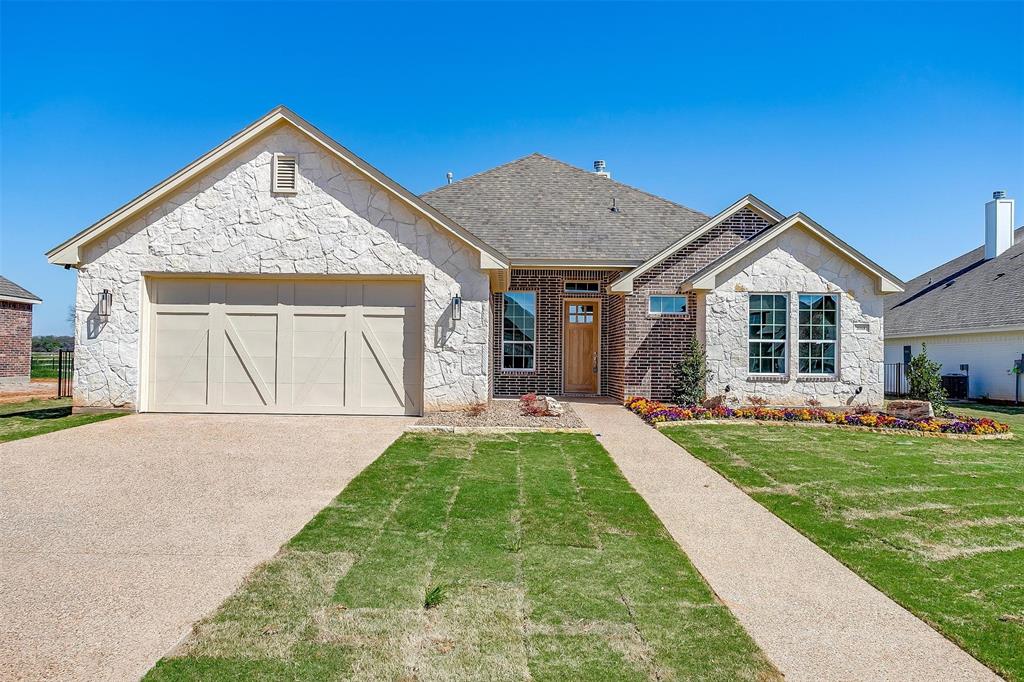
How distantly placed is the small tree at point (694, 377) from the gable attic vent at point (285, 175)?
31.1 ft

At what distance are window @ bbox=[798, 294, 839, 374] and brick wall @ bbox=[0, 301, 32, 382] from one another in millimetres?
27164

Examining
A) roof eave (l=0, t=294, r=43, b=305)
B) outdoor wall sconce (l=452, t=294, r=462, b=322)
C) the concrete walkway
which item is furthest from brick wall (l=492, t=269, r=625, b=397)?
roof eave (l=0, t=294, r=43, b=305)

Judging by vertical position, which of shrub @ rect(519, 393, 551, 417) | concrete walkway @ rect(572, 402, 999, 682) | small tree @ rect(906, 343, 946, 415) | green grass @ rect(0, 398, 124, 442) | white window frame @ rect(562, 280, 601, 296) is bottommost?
concrete walkway @ rect(572, 402, 999, 682)

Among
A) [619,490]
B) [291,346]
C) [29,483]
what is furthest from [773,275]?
[29,483]

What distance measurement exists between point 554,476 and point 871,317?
11254 mm

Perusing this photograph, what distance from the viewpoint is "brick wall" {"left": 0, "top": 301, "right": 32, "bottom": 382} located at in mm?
22766

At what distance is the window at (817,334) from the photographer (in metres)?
14.7

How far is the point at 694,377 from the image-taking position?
1438 centimetres

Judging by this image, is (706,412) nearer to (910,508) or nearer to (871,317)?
(871,317)

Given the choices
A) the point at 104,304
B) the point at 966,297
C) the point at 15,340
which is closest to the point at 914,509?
the point at 104,304

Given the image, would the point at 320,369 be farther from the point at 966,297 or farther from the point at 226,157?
the point at 966,297

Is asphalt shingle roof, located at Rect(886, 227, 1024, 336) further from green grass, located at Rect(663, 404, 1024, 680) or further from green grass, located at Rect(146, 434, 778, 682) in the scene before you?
green grass, located at Rect(146, 434, 778, 682)

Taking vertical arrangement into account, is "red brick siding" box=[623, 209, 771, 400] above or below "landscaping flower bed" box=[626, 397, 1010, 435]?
above

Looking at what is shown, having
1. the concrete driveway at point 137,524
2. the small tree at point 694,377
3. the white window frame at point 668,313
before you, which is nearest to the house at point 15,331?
the concrete driveway at point 137,524
